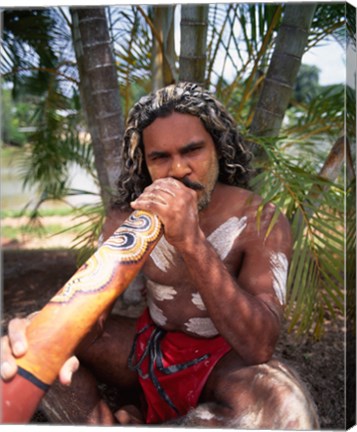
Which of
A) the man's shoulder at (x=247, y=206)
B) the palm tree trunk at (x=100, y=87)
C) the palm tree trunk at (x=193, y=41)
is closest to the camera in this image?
the man's shoulder at (x=247, y=206)

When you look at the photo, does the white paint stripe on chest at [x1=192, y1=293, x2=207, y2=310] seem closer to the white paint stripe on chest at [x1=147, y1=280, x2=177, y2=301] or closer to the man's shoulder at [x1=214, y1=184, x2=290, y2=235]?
the white paint stripe on chest at [x1=147, y1=280, x2=177, y2=301]

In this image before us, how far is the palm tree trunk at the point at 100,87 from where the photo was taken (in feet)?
6.65

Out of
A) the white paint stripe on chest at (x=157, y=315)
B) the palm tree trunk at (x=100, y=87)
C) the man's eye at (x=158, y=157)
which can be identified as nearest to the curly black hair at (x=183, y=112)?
the man's eye at (x=158, y=157)

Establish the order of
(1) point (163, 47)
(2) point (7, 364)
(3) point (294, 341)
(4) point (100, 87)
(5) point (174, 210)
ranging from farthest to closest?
(3) point (294, 341), (1) point (163, 47), (4) point (100, 87), (5) point (174, 210), (2) point (7, 364)

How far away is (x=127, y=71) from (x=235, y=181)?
1350 millimetres

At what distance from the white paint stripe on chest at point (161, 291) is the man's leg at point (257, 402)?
0.90 ft

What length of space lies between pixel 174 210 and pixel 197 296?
379mm

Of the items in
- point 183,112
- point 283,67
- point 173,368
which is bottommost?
point 173,368

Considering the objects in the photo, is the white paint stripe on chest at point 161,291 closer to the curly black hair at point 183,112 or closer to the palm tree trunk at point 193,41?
the curly black hair at point 183,112

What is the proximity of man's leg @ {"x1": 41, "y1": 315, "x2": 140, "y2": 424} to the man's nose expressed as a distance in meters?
0.55

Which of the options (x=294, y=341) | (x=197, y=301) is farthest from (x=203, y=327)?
(x=294, y=341)

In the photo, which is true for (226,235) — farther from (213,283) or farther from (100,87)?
(100,87)

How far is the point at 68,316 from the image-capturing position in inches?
39.1

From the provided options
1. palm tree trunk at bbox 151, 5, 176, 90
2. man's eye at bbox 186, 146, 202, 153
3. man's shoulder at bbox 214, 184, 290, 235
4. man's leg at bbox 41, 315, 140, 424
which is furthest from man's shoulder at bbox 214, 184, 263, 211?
palm tree trunk at bbox 151, 5, 176, 90
